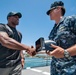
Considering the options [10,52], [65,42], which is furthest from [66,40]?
[10,52]

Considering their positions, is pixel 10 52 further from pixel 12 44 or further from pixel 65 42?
pixel 65 42

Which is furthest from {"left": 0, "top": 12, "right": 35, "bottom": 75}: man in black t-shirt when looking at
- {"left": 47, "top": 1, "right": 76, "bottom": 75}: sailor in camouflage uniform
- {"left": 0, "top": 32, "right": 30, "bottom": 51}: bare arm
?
{"left": 47, "top": 1, "right": 76, "bottom": 75}: sailor in camouflage uniform

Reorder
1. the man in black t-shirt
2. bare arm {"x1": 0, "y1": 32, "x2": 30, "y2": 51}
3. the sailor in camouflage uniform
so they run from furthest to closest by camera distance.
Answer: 1. the man in black t-shirt
2. bare arm {"x1": 0, "y1": 32, "x2": 30, "y2": 51}
3. the sailor in camouflage uniform

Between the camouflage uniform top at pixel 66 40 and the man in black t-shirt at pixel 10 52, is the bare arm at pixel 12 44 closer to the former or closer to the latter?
the man in black t-shirt at pixel 10 52

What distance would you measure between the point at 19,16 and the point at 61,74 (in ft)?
5.91

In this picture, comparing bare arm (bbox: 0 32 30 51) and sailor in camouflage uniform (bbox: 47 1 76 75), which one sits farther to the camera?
bare arm (bbox: 0 32 30 51)

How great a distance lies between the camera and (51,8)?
7.97 ft

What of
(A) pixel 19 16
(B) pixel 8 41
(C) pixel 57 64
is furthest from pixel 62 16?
(A) pixel 19 16

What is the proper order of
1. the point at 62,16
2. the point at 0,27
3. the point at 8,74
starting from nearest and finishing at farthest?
the point at 62,16 < the point at 0,27 < the point at 8,74

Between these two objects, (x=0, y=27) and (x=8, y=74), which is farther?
(x=8, y=74)

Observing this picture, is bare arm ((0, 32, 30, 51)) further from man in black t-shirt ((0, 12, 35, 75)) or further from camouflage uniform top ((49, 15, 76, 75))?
camouflage uniform top ((49, 15, 76, 75))

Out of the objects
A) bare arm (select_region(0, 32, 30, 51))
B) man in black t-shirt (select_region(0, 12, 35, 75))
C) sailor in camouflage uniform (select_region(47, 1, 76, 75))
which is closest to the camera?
sailor in camouflage uniform (select_region(47, 1, 76, 75))

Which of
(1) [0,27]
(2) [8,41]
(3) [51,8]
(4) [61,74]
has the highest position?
(3) [51,8]

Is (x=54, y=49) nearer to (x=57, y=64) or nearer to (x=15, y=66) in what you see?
(x=57, y=64)
